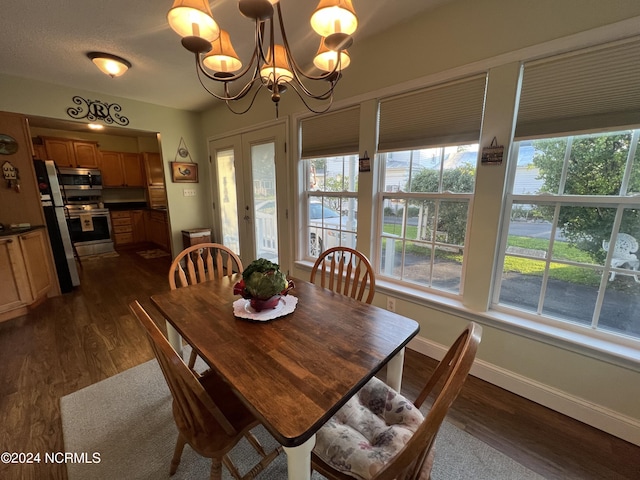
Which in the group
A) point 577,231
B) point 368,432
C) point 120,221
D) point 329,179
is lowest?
point 368,432

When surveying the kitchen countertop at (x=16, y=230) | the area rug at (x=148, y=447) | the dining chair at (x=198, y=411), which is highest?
the kitchen countertop at (x=16, y=230)

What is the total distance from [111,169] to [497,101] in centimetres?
656

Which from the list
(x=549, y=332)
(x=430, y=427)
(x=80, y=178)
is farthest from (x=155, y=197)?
(x=549, y=332)

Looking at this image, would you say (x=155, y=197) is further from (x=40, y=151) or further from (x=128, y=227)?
(x=40, y=151)

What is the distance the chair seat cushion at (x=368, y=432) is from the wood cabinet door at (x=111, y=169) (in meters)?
6.44

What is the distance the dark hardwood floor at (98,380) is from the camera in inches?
48.3

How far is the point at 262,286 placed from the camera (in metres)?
1.14

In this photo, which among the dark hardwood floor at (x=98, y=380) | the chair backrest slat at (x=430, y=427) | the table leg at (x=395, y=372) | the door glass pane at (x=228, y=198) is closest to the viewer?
the chair backrest slat at (x=430, y=427)

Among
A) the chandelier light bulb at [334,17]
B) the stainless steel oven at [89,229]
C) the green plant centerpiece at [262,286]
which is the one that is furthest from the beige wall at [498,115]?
the stainless steel oven at [89,229]

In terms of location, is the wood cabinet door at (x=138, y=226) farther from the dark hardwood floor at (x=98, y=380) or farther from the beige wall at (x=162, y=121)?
the dark hardwood floor at (x=98, y=380)

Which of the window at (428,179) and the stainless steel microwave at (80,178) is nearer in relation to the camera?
the window at (428,179)

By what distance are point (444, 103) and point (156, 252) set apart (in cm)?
541

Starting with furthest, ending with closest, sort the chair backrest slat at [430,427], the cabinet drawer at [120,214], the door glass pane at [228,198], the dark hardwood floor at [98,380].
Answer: the cabinet drawer at [120,214]
the door glass pane at [228,198]
the dark hardwood floor at [98,380]
the chair backrest slat at [430,427]

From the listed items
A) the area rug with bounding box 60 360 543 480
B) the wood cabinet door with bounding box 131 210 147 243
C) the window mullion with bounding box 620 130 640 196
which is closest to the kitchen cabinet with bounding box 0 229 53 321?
the area rug with bounding box 60 360 543 480
